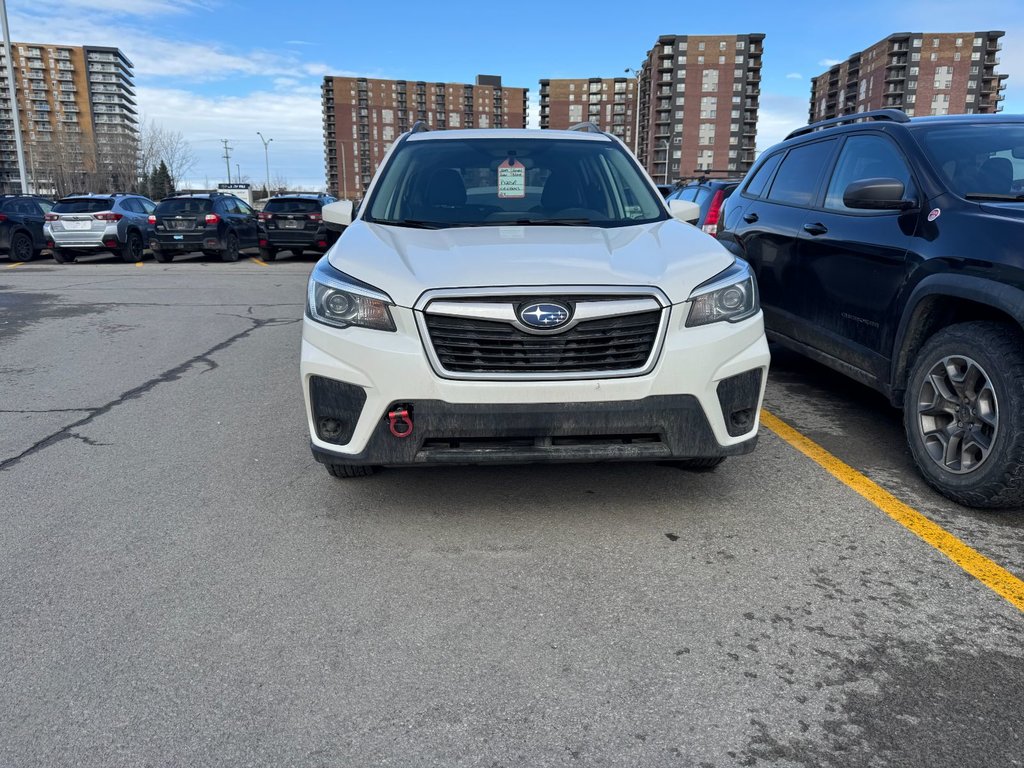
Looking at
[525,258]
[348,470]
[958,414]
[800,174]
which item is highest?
[800,174]

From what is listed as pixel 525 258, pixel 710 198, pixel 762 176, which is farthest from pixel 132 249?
pixel 525 258

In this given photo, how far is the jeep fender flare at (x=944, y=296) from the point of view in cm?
330

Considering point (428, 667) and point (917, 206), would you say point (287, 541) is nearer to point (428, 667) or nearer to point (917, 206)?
point (428, 667)

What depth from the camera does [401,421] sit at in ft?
10.6

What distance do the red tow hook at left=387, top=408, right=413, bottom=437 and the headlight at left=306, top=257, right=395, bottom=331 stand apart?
0.34 m

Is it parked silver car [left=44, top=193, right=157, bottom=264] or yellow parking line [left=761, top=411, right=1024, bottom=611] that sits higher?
parked silver car [left=44, top=193, right=157, bottom=264]

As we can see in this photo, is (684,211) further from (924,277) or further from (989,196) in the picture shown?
(989,196)

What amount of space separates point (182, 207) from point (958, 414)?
1887cm

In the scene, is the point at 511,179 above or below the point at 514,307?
above

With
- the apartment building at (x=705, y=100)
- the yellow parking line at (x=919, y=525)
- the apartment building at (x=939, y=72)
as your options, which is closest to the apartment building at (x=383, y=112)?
the apartment building at (x=705, y=100)

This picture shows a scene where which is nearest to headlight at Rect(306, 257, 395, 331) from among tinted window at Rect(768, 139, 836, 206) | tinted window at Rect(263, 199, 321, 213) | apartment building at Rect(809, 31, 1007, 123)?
tinted window at Rect(768, 139, 836, 206)

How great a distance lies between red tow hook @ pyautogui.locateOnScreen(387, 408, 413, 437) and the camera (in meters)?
3.21

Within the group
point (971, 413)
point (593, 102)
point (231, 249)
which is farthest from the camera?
point (593, 102)

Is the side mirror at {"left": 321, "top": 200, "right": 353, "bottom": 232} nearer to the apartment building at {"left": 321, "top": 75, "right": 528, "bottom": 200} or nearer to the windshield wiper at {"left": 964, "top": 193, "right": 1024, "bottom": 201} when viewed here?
the windshield wiper at {"left": 964, "top": 193, "right": 1024, "bottom": 201}
